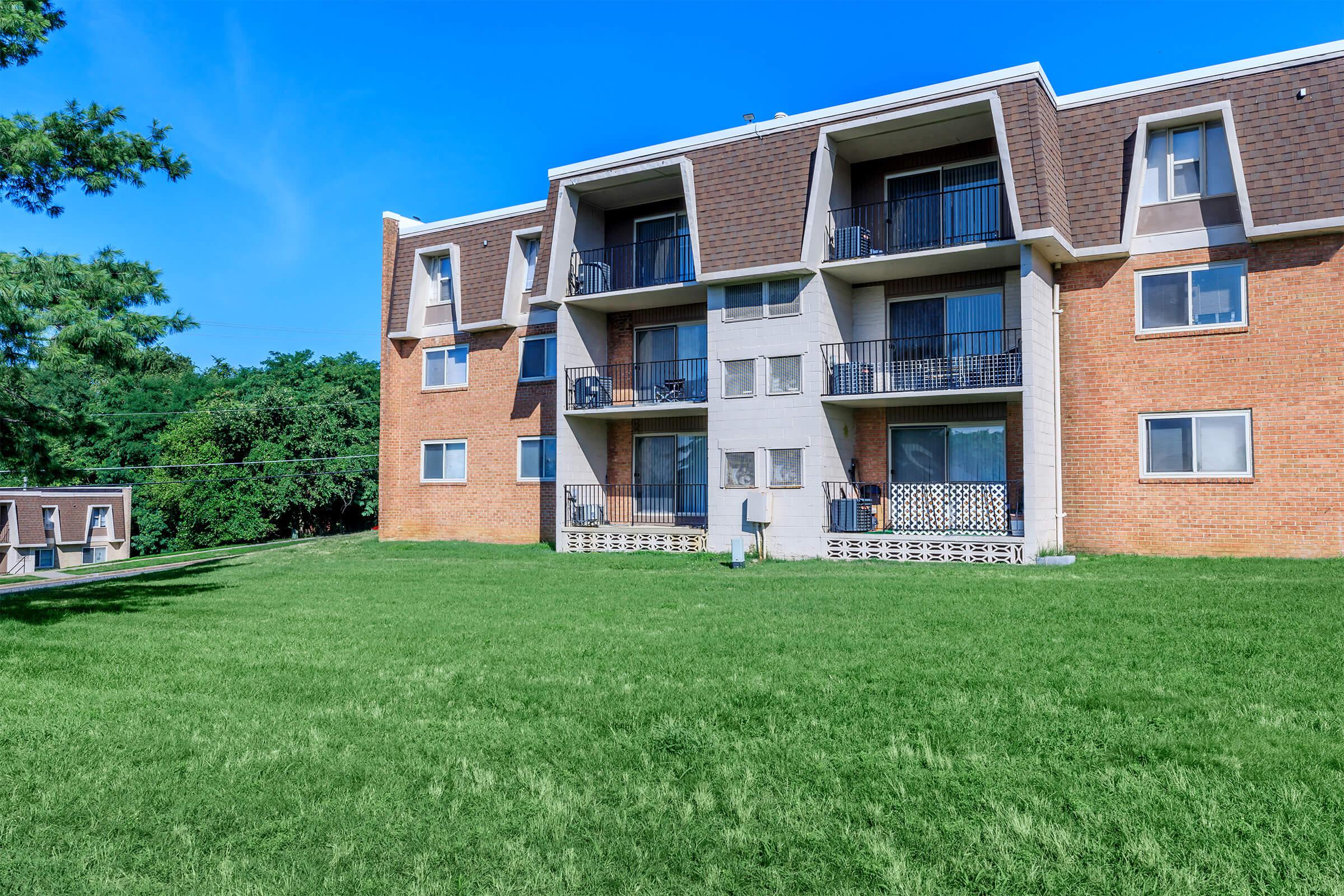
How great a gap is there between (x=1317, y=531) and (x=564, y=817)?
52.4 ft

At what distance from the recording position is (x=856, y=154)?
19.8 meters

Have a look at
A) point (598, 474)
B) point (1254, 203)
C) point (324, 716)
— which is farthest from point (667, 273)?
point (324, 716)

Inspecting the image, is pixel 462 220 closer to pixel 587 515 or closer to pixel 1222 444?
pixel 587 515

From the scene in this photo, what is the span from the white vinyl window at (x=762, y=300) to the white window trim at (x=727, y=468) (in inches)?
108

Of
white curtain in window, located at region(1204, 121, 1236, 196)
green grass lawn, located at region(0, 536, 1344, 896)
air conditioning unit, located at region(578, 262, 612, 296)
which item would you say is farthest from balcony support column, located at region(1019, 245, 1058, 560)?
air conditioning unit, located at region(578, 262, 612, 296)

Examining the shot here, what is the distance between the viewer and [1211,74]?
54.4 feet

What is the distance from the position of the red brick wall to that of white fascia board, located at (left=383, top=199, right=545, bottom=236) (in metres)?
13.3

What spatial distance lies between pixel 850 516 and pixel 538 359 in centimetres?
1011

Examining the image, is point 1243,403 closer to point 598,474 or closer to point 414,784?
point 598,474

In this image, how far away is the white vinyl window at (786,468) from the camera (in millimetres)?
19062

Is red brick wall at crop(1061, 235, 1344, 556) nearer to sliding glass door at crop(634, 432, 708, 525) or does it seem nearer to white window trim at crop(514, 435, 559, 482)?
sliding glass door at crop(634, 432, 708, 525)

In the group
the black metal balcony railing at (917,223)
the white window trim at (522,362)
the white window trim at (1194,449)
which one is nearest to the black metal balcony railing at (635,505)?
the white window trim at (522,362)

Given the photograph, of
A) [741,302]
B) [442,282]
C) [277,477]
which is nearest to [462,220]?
[442,282]

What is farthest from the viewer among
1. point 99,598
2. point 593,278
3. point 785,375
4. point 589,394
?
point 593,278
